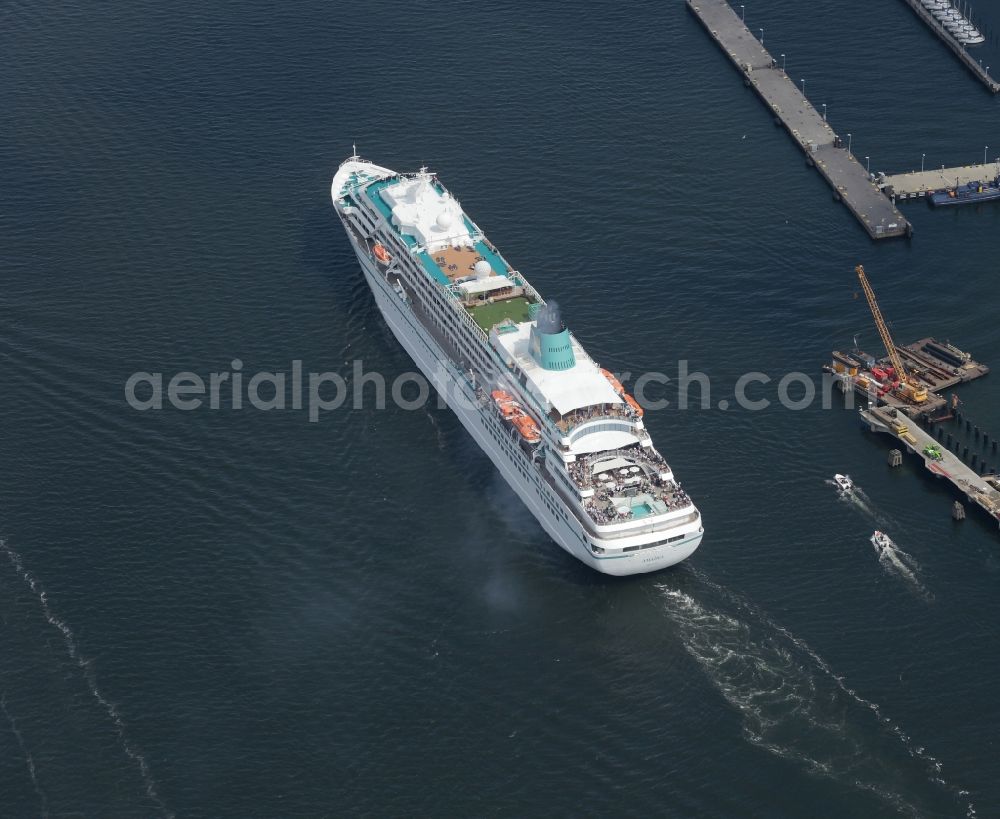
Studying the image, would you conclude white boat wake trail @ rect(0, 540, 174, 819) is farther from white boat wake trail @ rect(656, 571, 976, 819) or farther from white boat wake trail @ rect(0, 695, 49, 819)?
white boat wake trail @ rect(656, 571, 976, 819)

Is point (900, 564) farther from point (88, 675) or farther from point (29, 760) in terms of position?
point (29, 760)

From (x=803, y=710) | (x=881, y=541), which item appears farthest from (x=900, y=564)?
(x=803, y=710)

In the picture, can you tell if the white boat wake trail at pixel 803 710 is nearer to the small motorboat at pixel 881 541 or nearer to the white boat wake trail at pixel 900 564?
the white boat wake trail at pixel 900 564

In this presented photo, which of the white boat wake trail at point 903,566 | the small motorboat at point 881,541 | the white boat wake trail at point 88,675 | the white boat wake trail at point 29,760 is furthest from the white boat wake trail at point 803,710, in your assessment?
the white boat wake trail at point 29,760

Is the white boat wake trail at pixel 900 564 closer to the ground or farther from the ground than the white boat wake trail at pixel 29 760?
farther from the ground

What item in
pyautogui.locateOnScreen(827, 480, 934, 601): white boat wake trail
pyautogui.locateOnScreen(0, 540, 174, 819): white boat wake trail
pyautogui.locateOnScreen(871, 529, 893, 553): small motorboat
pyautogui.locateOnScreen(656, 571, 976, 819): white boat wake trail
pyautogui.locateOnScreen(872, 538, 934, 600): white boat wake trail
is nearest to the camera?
pyautogui.locateOnScreen(656, 571, 976, 819): white boat wake trail

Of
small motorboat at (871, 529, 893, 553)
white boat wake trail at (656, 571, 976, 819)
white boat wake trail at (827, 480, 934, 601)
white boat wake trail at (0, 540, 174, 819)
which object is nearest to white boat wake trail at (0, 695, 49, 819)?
white boat wake trail at (0, 540, 174, 819)
